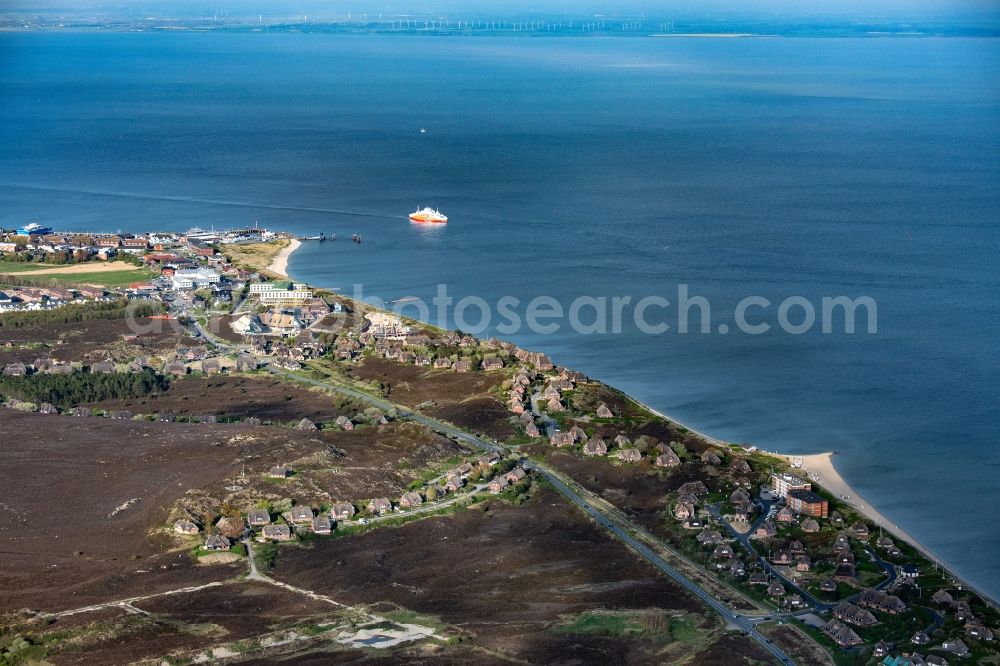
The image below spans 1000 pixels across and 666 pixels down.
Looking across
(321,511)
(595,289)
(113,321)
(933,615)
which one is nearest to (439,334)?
(595,289)

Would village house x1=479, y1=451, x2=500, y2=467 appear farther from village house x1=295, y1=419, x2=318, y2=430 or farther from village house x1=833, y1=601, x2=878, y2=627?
village house x1=833, y1=601, x2=878, y2=627

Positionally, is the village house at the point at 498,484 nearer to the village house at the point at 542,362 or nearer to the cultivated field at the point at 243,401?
the cultivated field at the point at 243,401

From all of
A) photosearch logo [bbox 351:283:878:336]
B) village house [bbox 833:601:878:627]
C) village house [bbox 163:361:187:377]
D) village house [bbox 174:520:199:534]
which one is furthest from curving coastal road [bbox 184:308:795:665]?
village house [bbox 174:520:199:534]

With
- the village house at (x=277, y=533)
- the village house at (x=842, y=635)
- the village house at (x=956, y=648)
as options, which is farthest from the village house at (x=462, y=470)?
the village house at (x=956, y=648)

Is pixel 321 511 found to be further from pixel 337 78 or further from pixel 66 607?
pixel 337 78

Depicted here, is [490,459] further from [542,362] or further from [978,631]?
[978,631]
